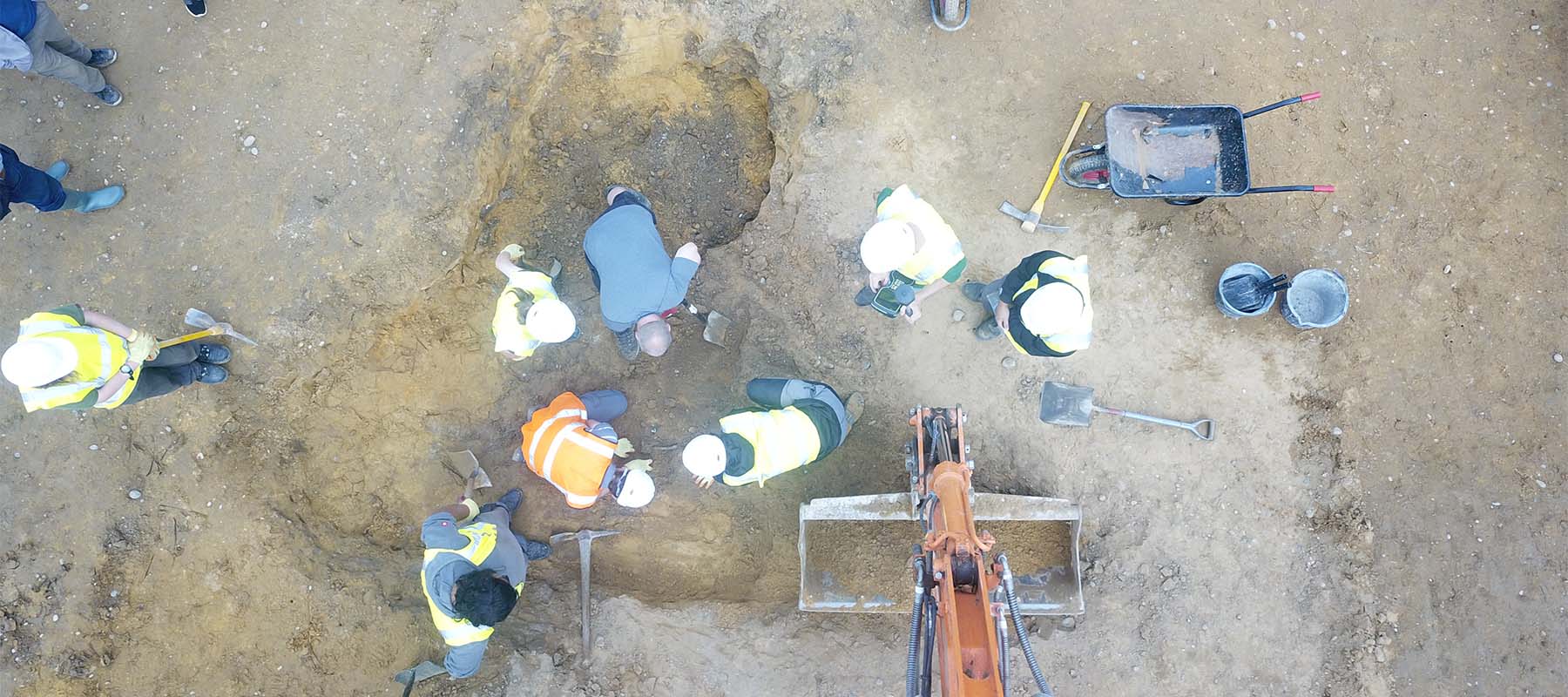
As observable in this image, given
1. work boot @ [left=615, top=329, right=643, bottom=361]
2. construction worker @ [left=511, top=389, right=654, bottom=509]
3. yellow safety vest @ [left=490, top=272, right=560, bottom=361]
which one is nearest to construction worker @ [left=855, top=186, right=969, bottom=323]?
work boot @ [left=615, top=329, right=643, bottom=361]

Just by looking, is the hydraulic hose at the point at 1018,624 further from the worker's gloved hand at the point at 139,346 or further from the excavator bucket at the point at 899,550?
the worker's gloved hand at the point at 139,346

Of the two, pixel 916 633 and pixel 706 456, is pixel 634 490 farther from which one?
pixel 916 633

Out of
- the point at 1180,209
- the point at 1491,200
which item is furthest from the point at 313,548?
the point at 1491,200

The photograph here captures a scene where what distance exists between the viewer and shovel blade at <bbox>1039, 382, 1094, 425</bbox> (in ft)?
15.3

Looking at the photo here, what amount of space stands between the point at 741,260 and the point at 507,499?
222 cm

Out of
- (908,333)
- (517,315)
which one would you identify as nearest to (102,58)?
(517,315)

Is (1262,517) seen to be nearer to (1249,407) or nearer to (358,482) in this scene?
(1249,407)

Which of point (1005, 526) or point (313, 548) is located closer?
point (1005, 526)

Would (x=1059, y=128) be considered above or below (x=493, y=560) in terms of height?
above

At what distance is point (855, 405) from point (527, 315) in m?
2.02

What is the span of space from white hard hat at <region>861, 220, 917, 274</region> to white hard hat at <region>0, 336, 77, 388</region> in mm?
3921

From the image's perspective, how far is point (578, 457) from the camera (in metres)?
4.21

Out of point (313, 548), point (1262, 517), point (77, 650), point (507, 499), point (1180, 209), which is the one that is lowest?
point (77, 650)

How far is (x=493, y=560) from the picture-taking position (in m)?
4.51
